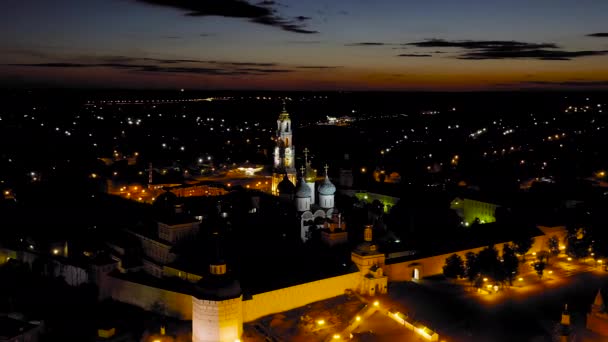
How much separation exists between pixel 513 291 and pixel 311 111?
118 meters

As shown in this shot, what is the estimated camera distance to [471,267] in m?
20.7

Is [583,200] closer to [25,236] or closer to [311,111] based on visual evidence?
[25,236]

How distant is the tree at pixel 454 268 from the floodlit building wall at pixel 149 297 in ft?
29.8

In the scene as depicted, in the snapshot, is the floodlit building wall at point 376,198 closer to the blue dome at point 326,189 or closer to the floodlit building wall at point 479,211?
the floodlit building wall at point 479,211

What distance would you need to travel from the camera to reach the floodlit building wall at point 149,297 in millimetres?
18156

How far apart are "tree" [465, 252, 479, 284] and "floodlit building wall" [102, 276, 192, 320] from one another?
945cm

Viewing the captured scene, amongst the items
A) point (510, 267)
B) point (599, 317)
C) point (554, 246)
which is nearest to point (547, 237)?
point (554, 246)

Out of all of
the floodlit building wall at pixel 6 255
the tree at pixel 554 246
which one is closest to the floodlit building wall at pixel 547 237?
the tree at pixel 554 246

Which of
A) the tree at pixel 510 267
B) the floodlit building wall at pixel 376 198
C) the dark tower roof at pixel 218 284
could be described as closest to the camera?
the dark tower roof at pixel 218 284

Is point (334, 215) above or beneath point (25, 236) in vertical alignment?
above

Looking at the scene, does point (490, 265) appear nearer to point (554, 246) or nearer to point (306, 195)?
A: point (554, 246)

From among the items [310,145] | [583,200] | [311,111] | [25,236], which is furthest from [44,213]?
[311,111]

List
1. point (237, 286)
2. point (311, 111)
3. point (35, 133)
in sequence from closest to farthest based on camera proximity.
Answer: point (237, 286) → point (35, 133) → point (311, 111)

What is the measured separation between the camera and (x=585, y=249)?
75.9 feet
